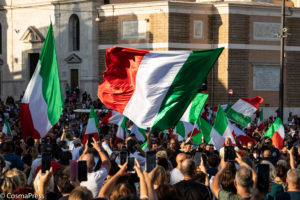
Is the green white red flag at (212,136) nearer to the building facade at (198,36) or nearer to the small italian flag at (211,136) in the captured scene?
the small italian flag at (211,136)

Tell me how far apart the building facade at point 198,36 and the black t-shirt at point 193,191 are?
32.2 m

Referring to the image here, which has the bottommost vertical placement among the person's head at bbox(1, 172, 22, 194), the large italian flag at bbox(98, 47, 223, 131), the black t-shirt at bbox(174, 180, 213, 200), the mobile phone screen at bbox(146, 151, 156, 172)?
the black t-shirt at bbox(174, 180, 213, 200)

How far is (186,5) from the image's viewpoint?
128 ft

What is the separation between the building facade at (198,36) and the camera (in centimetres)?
3919

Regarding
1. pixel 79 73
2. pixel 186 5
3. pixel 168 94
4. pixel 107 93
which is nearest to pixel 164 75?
→ pixel 168 94

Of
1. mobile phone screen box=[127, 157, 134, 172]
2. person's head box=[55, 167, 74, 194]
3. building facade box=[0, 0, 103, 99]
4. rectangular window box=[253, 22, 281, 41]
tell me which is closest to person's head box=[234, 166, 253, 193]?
mobile phone screen box=[127, 157, 134, 172]

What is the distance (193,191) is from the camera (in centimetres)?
681

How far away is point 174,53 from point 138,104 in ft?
3.89

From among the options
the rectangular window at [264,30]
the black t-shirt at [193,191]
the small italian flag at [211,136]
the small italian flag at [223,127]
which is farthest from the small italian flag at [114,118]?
the rectangular window at [264,30]

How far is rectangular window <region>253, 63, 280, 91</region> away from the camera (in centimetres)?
4019

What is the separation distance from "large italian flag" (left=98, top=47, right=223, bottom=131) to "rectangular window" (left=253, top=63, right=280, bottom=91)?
2885cm

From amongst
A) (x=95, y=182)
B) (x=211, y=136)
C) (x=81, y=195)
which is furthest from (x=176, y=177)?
(x=211, y=136)

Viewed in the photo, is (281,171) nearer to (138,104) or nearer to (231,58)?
(138,104)

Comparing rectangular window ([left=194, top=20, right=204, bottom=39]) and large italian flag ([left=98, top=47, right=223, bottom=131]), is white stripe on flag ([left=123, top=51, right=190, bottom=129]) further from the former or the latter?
rectangular window ([left=194, top=20, right=204, bottom=39])
